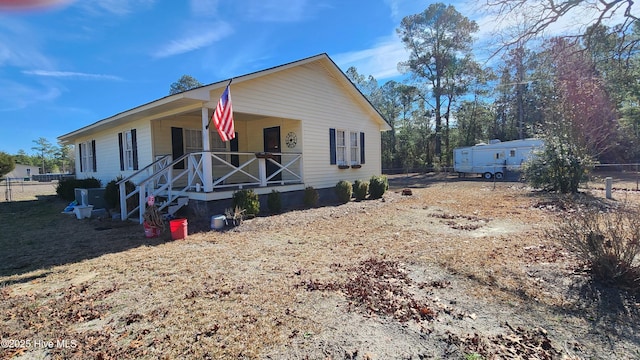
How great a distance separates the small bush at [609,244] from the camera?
354 cm

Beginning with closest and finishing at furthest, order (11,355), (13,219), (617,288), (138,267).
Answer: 1. (11,355)
2. (617,288)
3. (138,267)
4. (13,219)

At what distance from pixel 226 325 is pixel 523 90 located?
39.3m

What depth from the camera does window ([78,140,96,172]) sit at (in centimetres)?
1527

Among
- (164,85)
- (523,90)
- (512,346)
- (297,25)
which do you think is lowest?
(512,346)

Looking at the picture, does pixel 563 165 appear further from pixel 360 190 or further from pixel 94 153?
pixel 94 153

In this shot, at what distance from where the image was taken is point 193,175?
9.05m

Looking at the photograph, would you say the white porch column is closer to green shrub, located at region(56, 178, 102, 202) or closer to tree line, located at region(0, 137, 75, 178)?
green shrub, located at region(56, 178, 102, 202)

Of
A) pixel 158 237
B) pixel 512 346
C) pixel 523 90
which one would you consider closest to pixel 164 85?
pixel 158 237

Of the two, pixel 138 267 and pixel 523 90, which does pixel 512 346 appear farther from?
pixel 523 90

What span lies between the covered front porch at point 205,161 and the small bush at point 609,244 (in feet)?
24.4

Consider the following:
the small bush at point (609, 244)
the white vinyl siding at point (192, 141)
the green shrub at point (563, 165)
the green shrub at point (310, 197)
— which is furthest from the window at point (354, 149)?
the small bush at point (609, 244)

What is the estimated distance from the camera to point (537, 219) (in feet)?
25.6

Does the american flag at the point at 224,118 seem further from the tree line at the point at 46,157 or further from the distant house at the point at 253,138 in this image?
the tree line at the point at 46,157

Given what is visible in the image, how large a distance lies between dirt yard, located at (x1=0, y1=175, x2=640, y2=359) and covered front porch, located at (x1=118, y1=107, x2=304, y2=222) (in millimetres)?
2314
